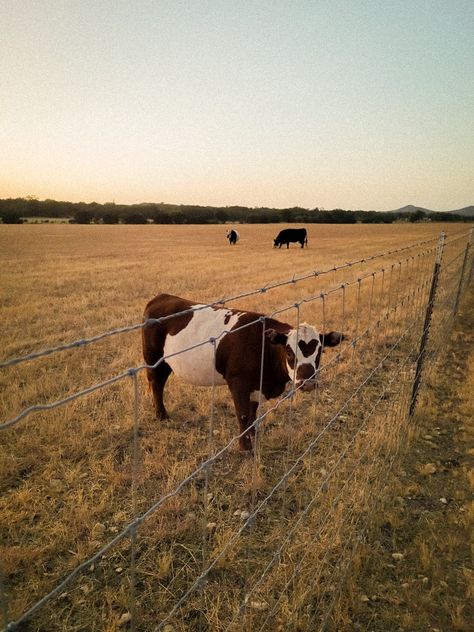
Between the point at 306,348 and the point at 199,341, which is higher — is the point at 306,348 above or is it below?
above

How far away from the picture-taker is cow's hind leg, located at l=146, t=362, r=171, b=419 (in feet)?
16.2

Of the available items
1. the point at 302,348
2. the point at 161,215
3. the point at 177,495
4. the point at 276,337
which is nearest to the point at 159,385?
the point at 177,495

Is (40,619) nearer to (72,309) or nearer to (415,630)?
(415,630)

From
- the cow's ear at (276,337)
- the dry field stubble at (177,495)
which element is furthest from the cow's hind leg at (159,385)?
the cow's ear at (276,337)

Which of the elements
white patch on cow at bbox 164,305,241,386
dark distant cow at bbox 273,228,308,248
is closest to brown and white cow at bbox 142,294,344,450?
white patch on cow at bbox 164,305,241,386

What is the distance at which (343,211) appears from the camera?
9456 centimetres

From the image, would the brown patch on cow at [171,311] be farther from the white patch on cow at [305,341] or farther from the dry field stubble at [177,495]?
the white patch on cow at [305,341]

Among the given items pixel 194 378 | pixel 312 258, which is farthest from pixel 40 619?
pixel 312 258

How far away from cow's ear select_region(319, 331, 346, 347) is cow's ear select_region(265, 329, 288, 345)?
15.2 inches

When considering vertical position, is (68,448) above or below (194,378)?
below

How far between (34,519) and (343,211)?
98.9 metres

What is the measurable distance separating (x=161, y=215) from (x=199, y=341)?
78220 millimetres

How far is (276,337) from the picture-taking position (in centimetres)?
359

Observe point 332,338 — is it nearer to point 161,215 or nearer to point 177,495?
point 177,495
